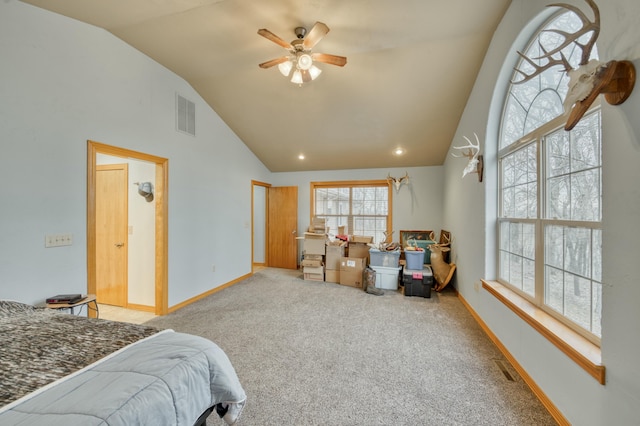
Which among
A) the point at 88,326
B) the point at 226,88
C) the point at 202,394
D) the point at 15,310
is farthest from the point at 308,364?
the point at 226,88

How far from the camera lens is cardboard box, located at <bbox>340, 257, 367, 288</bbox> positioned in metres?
4.43

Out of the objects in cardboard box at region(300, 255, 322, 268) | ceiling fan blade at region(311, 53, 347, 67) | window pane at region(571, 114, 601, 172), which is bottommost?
cardboard box at region(300, 255, 322, 268)

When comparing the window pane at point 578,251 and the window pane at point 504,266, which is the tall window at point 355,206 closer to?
the window pane at point 504,266

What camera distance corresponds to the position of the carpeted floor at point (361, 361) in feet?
5.32

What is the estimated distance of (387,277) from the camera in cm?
432

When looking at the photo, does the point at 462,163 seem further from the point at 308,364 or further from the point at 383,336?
the point at 308,364

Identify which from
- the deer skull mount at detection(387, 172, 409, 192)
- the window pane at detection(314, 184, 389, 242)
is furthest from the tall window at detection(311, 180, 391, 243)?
the deer skull mount at detection(387, 172, 409, 192)

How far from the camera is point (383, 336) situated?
8.65ft

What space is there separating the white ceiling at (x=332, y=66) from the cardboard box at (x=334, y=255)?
1893mm

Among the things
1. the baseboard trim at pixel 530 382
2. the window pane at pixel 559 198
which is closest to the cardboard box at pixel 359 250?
the baseboard trim at pixel 530 382

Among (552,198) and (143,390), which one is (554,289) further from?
(143,390)

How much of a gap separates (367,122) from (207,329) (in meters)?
3.78

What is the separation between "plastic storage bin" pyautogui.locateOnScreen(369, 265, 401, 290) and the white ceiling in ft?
7.48

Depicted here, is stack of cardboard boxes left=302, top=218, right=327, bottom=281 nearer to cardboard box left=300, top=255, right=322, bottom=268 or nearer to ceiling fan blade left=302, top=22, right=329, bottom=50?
cardboard box left=300, top=255, right=322, bottom=268
